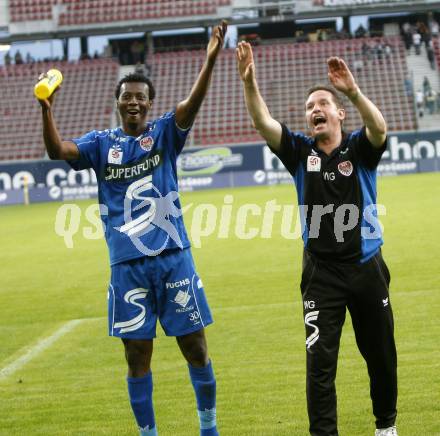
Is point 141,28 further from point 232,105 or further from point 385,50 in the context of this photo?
point 385,50

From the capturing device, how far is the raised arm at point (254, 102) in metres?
5.14

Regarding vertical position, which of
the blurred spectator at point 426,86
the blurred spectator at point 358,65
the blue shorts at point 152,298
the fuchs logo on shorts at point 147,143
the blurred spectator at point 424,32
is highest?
the fuchs logo on shorts at point 147,143

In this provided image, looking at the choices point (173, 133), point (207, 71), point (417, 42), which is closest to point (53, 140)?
point (173, 133)

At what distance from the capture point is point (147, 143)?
17.6 feet

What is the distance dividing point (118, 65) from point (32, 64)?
4475 mm

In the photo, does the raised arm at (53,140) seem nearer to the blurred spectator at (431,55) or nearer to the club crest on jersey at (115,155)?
the club crest on jersey at (115,155)

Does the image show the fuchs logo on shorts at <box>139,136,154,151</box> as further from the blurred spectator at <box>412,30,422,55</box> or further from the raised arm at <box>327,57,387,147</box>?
the blurred spectator at <box>412,30,422,55</box>

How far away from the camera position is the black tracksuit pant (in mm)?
5020

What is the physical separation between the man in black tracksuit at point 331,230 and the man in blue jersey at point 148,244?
1.97 ft

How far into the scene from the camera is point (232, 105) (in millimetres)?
40844

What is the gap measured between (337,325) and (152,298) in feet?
3.59

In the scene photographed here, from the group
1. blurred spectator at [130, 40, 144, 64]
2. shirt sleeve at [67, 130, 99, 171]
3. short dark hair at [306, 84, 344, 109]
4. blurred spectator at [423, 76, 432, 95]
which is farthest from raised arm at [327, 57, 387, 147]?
blurred spectator at [130, 40, 144, 64]

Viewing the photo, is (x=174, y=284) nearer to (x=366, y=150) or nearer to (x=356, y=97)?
(x=366, y=150)

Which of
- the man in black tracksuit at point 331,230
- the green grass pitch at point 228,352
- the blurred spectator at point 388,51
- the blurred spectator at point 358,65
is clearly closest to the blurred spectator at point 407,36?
the blurred spectator at point 388,51
